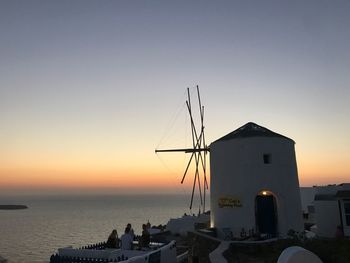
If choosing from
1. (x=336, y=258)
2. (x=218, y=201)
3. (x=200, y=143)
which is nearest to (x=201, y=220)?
(x=200, y=143)

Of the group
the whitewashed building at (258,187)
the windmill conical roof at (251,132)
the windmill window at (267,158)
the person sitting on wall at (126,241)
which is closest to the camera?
the person sitting on wall at (126,241)

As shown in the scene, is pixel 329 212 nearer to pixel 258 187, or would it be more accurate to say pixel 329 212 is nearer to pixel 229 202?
pixel 258 187

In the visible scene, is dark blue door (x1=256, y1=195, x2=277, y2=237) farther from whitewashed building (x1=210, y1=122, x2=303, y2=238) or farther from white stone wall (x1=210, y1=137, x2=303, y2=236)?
white stone wall (x1=210, y1=137, x2=303, y2=236)

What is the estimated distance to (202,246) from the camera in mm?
19578

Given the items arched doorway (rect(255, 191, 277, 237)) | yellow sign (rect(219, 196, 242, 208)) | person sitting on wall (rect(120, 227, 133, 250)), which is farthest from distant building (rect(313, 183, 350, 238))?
person sitting on wall (rect(120, 227, 133, 250))

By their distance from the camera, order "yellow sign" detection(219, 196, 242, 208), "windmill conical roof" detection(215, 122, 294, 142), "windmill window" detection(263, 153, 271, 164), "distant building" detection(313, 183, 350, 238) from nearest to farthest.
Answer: "yellow sign" detection(219, 196, 242, 208) < "windmill window" detection(263, 153, 271, 164) < "distant building" detection(313, 183, 350, 238) < "windmill conical roof" detection(215, 122, 294, 142)

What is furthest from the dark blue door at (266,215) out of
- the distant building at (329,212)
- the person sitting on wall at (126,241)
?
the person sitting on wall at (126,241)

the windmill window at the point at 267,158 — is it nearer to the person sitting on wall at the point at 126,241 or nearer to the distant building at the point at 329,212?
the distant building at the point at 329,212

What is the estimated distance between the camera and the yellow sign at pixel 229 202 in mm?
22234

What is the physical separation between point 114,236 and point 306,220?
26.4 m

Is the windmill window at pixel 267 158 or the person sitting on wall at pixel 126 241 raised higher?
the windmill window at pixel 267 158

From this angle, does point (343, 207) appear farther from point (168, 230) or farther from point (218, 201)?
point (168, 230)

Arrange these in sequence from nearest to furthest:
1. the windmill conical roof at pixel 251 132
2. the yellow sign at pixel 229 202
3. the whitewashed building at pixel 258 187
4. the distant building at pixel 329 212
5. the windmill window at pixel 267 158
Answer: the whitewashed building at pixel 258 187 < the yellow sign at pixel 229 202 < the windmill window at pixel 267 158 < the distant building at pixel 329 212 < the windmill conical roof at pixel 251 132

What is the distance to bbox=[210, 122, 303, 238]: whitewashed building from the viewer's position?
22.0 m
